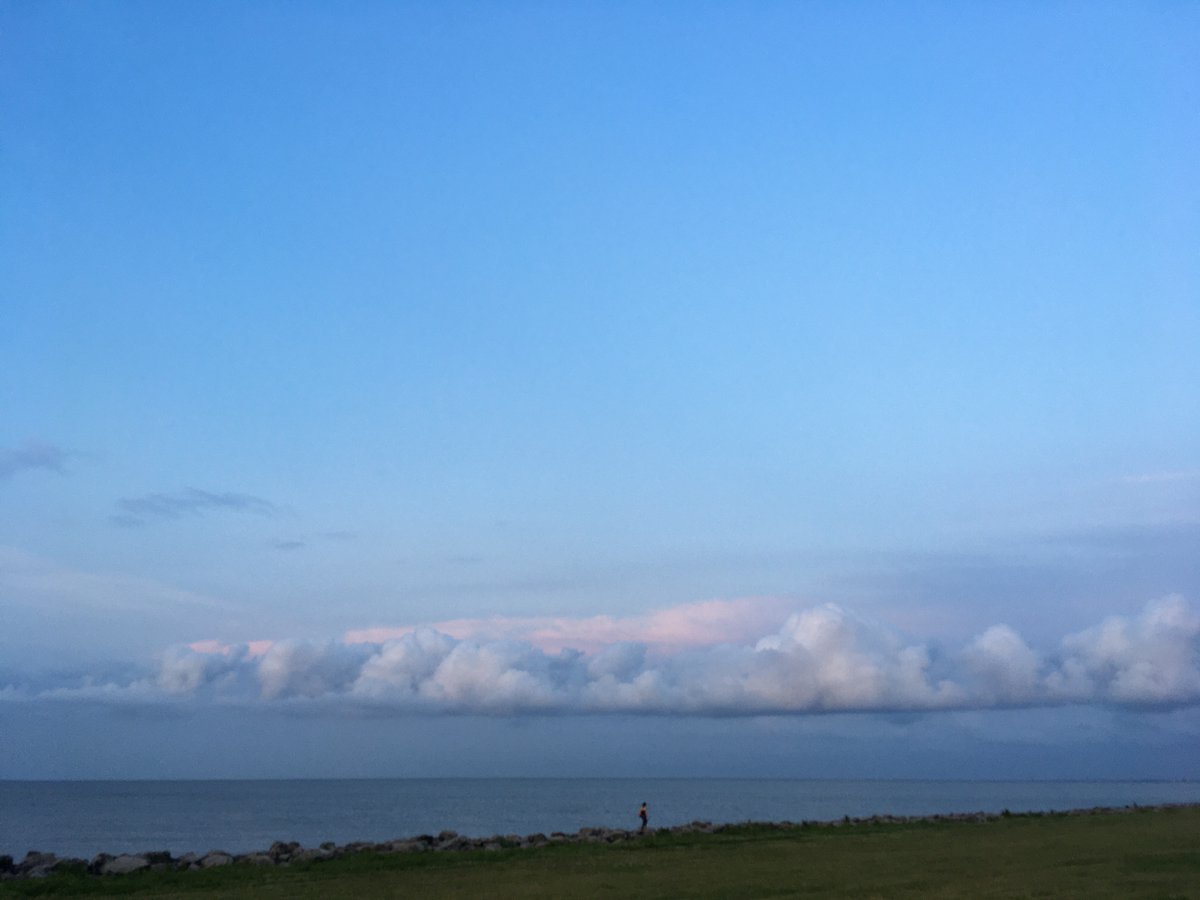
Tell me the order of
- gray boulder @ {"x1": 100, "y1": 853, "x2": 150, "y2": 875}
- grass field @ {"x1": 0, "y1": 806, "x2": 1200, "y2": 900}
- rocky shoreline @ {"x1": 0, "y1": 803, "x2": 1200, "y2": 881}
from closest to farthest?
1. grass field @ {"x1": 0, "y1": 806, "x2": 1200, "y2": 900}
2. gray boulder @ {"x1": 100, "y1": 853, "x2": 150, "y2": 875}
3. rocky shoreline @ {"x1": 0, "y1": 803, "x2": 1200, "y2": 881}

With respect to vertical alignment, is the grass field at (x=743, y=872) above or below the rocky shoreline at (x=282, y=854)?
above

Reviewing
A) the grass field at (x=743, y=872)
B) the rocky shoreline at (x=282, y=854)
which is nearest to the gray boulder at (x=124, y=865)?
the rocky shoreline at (x=282, y=854)

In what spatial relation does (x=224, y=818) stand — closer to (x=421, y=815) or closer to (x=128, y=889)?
(x=421, y=815)

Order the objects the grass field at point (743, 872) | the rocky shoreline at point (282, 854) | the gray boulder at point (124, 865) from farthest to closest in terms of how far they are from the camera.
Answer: the rocky shoreline at point (282, 854) < the gray boulder at point (124, 865) < the grass field at point (743, 872)

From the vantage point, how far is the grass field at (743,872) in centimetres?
2436

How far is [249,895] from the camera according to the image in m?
25.3

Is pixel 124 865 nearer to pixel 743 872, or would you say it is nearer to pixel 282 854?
pixel 282 854

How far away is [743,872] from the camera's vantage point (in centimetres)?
2850

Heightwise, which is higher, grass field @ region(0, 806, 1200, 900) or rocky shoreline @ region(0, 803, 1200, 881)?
grass field @ region(0, 806, 1200, 900)

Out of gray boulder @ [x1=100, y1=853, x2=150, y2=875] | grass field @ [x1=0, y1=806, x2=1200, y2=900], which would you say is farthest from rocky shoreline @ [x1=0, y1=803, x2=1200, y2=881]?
grass field @ [x1=0, y1=806, x2=1200, y2=900]

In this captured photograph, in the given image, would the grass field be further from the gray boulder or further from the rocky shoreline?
the rocky shoreline

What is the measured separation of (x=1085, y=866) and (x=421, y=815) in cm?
8809

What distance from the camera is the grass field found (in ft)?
79.9

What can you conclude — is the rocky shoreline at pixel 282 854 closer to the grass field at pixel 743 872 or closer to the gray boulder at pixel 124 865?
the gray boulder at pixel 124 865
